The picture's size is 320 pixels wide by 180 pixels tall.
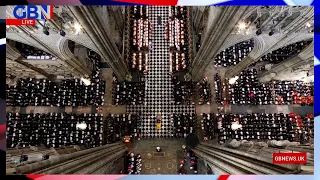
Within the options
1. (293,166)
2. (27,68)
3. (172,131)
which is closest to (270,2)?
(293,166)

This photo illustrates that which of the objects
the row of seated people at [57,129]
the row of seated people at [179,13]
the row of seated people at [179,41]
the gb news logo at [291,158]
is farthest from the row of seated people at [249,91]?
the row of seated people at [57,129]

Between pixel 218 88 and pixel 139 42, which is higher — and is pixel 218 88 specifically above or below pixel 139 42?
below

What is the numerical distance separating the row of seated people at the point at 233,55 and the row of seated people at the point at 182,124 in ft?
12.5

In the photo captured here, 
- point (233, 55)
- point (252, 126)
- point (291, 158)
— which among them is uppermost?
point (233, 55)

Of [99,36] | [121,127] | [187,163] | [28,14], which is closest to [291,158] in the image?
[187,163]

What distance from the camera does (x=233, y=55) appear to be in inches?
760

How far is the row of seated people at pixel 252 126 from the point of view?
57.3 feet

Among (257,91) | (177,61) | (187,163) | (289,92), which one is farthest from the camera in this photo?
(177,61)

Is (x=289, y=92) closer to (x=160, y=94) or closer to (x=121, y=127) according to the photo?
(x=160, y=94)

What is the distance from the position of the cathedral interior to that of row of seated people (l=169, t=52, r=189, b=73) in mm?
62

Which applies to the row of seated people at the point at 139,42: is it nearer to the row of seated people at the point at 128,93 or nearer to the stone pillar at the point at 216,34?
the row of seated people at the point at 128,93

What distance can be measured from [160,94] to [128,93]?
1938 millimetres

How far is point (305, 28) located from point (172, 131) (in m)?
9.24

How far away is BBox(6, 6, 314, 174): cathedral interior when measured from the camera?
53.2 ft
